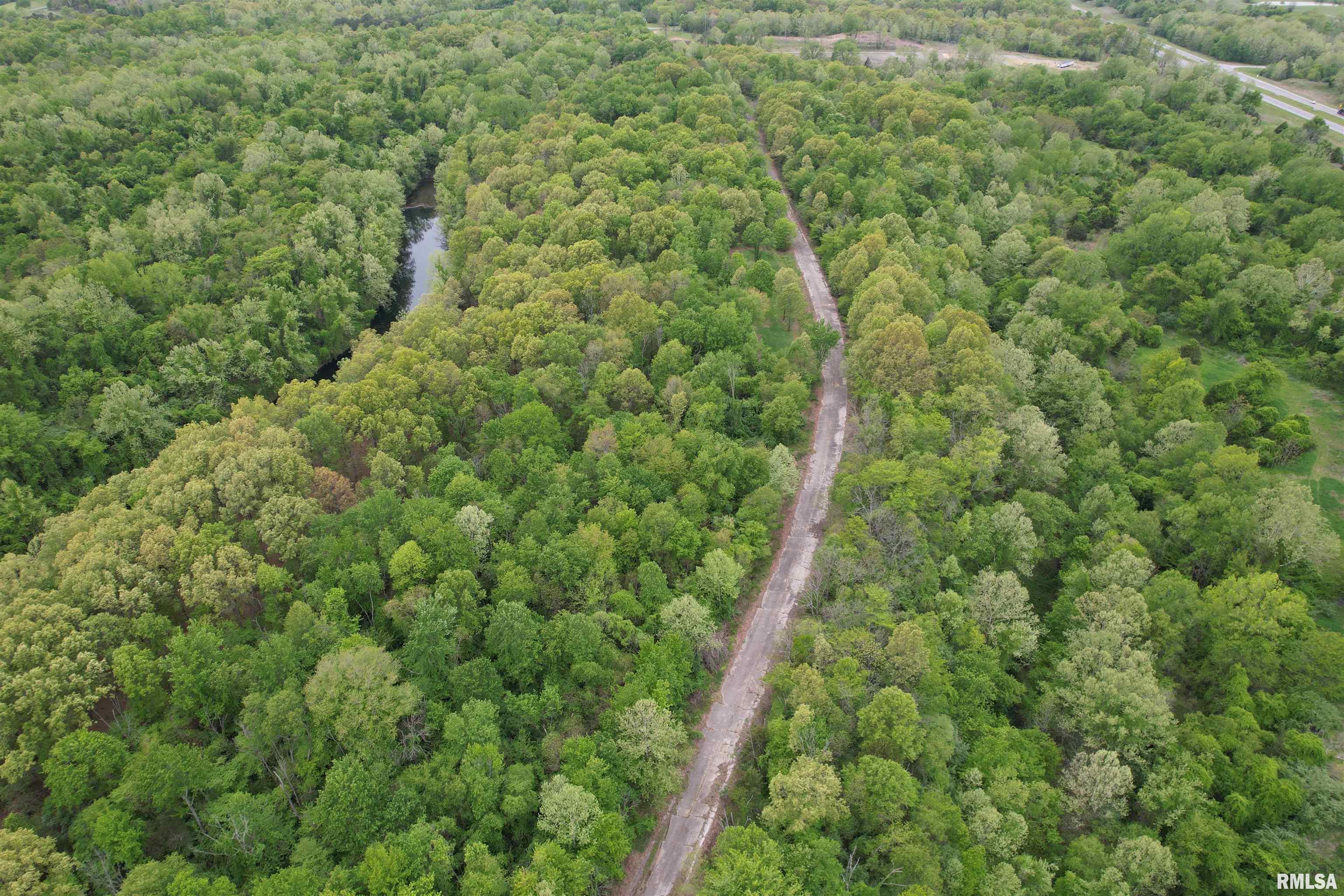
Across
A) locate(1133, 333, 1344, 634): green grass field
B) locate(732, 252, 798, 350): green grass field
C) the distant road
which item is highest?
the distant road

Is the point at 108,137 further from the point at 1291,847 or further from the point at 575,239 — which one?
the point at 1291,847

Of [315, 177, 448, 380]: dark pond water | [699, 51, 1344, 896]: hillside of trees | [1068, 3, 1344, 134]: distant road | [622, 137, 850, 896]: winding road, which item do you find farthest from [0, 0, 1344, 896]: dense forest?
[1068, 3, 1344, 134]: distant road

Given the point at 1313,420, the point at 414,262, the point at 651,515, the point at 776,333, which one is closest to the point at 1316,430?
the point at 1313,420

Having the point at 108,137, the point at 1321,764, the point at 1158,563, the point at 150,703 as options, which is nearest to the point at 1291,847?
the point at 1321,764

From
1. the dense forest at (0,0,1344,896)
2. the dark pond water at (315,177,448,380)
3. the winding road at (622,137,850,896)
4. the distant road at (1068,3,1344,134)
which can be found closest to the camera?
the dense forest at (0,0,1344,896)

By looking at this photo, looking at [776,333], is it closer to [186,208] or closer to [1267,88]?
[186,208]

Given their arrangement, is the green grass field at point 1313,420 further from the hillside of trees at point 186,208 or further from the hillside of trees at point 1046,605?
the hillside of trees at point 186,208

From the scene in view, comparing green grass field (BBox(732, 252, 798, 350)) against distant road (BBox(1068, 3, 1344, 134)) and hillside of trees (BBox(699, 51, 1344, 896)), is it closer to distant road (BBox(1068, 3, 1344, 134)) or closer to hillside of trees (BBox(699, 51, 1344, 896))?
hillside of trees (BBox(699, 51, 1344, 896))
